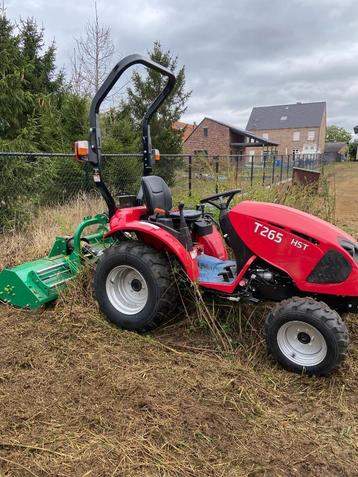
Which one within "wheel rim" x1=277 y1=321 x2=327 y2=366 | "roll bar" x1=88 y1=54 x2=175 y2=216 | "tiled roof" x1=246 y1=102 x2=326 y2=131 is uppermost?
"tiled roof" x1=246 y1=102 x2=326 y2=131

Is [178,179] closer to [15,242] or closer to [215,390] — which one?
[15,242]

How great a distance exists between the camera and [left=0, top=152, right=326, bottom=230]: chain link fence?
5641 mm

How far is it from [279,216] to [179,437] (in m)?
1.56

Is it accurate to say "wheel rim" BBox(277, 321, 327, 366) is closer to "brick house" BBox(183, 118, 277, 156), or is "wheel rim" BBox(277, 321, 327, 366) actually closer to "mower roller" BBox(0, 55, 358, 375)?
"mower roller" BBox(0, 55, 358, 375)

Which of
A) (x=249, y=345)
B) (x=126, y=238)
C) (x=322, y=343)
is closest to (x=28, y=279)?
(x=126, y=238)

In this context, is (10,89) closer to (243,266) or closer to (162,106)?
(243,266)

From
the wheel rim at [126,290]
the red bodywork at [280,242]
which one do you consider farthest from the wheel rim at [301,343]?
the wheel rim at [126,290]

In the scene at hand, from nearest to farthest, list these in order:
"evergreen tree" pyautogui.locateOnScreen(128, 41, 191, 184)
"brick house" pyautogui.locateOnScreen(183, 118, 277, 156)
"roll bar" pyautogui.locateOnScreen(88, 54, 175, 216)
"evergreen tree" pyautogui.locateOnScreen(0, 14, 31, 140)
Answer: "roll bar" pyautogui.locateOnScreen(88, 54, 175, 216), "evergreen tree" pyautogui.locateOnScreen(0, 14, 31, 140), "evergreen tree" pyautogui.locateOnScreen(128, 41, 191, 184), "brick house" pyautogui.locateOnScreen(183, 118, 277, 156)

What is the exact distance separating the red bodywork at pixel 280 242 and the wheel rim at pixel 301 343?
26 cm

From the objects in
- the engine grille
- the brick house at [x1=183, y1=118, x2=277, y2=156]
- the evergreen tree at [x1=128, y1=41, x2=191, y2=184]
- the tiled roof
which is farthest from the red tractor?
the tiled roof

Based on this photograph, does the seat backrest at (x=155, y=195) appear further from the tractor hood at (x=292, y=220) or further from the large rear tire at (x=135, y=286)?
the tractor hood at (x=292, y=220)

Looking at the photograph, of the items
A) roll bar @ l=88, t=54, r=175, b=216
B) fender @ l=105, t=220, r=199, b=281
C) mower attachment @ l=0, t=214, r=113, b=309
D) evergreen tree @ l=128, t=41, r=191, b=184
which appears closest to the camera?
fender @ l=105, t=220, r=199, b=281

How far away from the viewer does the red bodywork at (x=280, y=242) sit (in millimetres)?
2742

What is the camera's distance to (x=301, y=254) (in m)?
2.78
